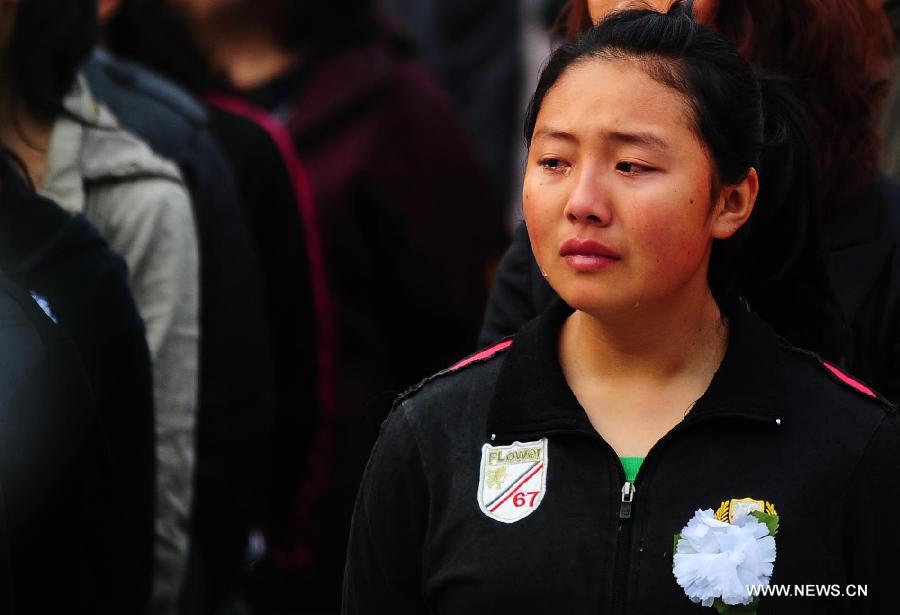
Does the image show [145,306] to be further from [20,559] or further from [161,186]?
[20,559]

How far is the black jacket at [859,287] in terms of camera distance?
2.90m

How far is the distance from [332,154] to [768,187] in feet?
8.92

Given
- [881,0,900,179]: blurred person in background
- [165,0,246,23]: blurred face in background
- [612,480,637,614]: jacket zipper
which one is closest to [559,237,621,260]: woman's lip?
[612,480,637,614]: jacket zipper

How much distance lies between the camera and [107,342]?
3.08 metres

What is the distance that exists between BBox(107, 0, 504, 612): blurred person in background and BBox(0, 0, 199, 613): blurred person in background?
1.18 metres

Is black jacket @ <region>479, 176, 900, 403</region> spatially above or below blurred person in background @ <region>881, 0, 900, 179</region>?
below

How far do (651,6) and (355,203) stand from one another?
2.52 m

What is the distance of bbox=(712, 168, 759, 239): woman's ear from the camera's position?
2.54 m

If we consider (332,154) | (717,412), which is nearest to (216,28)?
(332,154)

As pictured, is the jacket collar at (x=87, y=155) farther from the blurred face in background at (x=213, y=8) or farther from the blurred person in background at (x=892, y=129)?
the blurred face in background at (x=213, y=8)

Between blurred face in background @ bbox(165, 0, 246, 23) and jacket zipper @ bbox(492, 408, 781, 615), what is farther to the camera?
blurred face in background @ bbox(165, 0, 246, 23)

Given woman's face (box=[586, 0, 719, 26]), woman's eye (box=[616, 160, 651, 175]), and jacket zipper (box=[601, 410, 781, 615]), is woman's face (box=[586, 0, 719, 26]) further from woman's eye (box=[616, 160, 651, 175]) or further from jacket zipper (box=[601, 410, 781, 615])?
jacket zipper (box=[601, 410, 781, 615])

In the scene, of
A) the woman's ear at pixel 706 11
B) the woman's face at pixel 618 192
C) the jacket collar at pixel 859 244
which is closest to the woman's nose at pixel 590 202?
the woman's face at pixel 618 192

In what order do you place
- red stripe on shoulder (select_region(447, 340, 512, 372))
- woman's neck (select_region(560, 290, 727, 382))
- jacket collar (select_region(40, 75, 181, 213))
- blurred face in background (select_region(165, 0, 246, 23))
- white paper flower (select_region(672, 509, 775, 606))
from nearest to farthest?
white paper flower (select_region(672, 509, 775, 606))
woman's neck (select_region(560, 290, 727, 382))
red stripe on shoulder (select_region(447, 340, 512, 372))
jacket collar (select_region(40, 75, 181, 213))
blurred face in background (select_region(165, 0, 246, 23))
